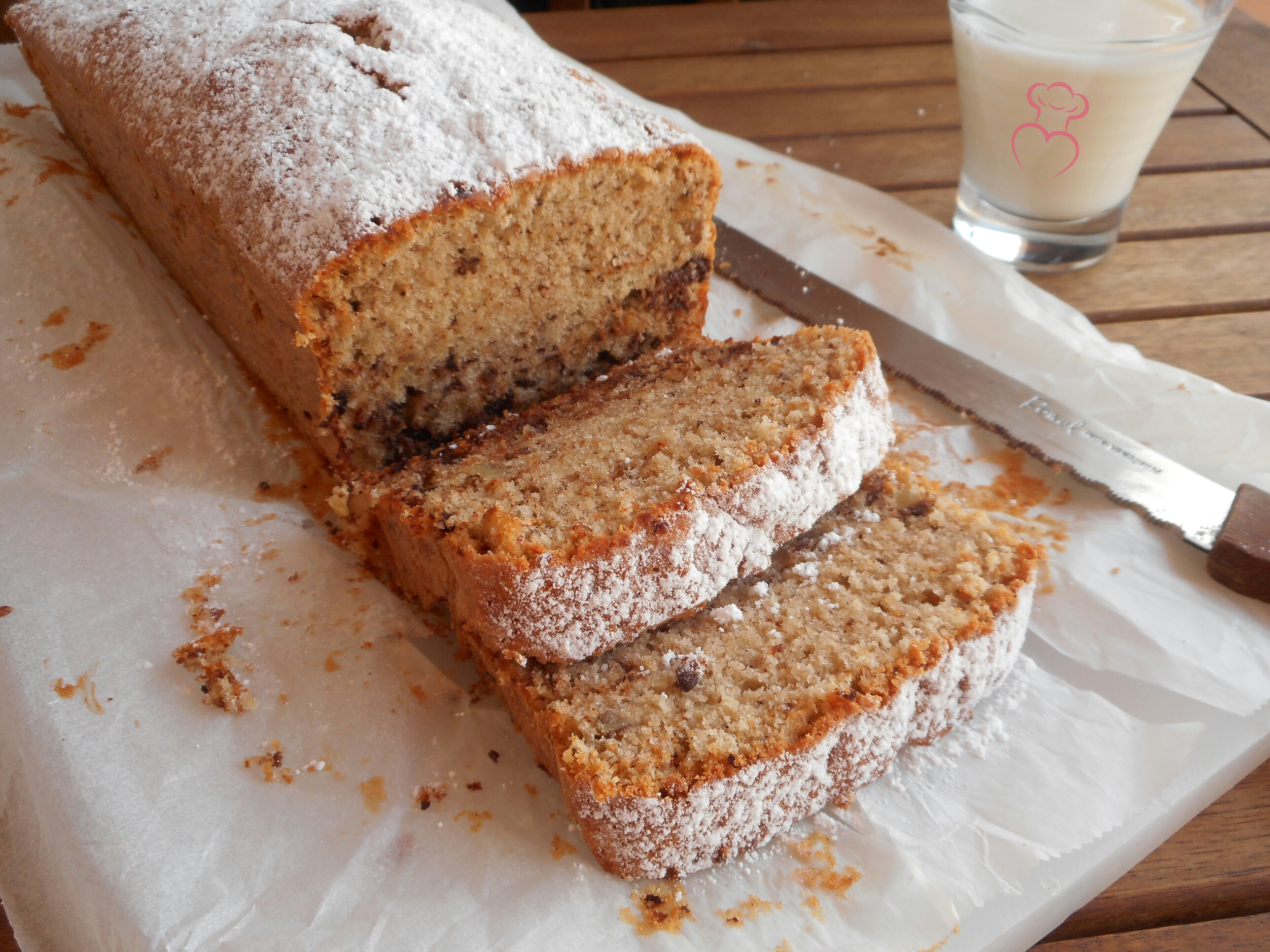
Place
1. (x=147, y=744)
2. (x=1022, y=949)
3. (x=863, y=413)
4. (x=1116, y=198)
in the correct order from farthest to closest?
(x=1116, y=198) < (x=863, y=413) < (x=147, y=744) < (x=1022, y=949)

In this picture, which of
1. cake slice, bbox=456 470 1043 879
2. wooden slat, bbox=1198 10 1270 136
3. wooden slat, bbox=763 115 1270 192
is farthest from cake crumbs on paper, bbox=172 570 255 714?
wooden slat, bbox=1198 10 1270 136

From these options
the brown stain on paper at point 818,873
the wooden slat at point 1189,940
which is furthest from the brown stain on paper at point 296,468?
the wooden slat at point 1189,940

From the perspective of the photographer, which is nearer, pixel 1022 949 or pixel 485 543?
pixel 1022 949

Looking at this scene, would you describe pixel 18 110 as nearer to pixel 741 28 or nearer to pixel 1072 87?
pixel 741 28

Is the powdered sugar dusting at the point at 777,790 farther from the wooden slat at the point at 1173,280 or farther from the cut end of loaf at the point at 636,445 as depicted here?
the wooden slat at the point at 1173,280

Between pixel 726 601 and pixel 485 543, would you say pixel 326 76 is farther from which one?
pixel 726 601

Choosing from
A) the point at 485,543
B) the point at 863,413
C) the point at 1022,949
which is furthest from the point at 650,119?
the point at 1022,949

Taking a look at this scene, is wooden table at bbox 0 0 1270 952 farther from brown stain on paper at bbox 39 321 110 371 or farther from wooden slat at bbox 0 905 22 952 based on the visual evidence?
brown stain on paper at bbox 39 321 110 371
